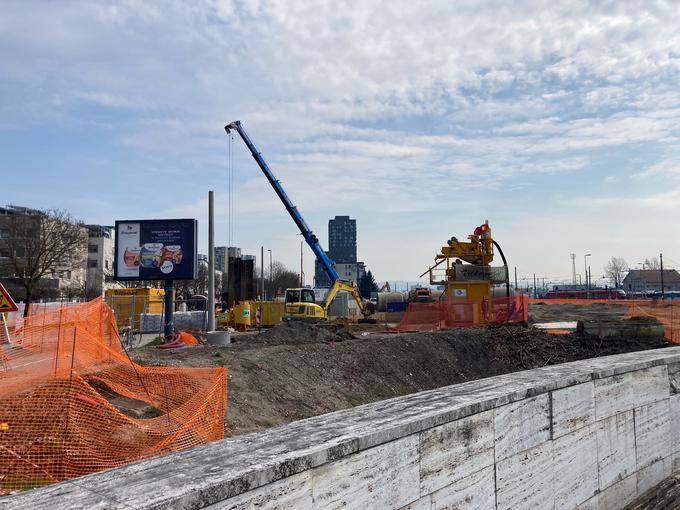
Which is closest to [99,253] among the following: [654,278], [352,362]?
[352,362]

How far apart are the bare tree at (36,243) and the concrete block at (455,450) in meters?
41.6

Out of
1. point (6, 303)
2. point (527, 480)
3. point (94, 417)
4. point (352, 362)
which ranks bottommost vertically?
point (352, 362)

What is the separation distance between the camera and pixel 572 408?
179 inches

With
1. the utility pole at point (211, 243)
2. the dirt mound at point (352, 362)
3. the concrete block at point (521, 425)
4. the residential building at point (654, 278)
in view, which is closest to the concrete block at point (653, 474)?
the concrete block at point (521, 425)

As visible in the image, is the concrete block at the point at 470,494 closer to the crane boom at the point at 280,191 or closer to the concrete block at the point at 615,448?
the concrete block at the point at 615,448

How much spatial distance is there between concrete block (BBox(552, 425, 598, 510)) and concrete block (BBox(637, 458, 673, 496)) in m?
0.90

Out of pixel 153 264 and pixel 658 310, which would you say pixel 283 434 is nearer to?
pixel 153 264

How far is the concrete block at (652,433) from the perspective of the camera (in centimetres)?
532

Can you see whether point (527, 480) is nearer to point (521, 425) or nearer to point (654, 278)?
point (521, 425)

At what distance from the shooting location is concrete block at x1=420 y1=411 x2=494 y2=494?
328cm

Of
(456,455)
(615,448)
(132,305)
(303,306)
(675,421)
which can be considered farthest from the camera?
(132,305)

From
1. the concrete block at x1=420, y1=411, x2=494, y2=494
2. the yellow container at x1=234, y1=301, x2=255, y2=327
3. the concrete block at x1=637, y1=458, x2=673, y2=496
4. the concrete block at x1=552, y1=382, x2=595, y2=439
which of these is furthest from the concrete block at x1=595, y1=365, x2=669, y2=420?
the yellow container at x1=234, y1=301, x2=255, y2=327

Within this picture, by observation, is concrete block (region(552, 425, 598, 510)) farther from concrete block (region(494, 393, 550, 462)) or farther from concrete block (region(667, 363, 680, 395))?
concrete block (region(667, 363, 680, 395))

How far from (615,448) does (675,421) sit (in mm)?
1381
